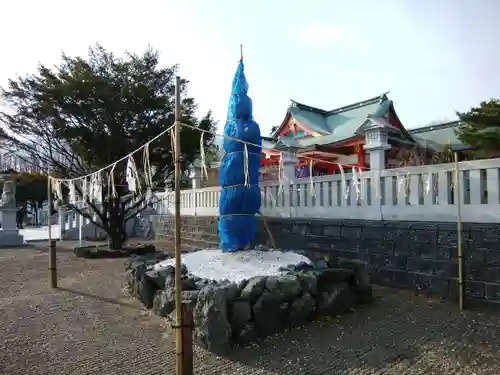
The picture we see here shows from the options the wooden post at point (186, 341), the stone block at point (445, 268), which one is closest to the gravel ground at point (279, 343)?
the stone block at point (445, 268)

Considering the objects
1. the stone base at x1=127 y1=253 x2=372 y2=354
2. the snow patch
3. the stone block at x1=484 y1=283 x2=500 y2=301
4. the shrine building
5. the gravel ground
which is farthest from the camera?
the shrine building

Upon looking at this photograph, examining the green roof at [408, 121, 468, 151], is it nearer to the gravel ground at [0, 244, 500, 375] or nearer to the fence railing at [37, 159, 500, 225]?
the fence railing at [37, 159, 500, 225]

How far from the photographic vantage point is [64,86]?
1002cm

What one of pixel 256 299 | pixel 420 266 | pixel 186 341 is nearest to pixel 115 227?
pixel 256 299

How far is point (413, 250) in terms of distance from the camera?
212 inches

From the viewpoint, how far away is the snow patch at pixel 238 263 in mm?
5166

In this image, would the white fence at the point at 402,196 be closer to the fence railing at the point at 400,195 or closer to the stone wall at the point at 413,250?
the fence railing at the point at 400,195

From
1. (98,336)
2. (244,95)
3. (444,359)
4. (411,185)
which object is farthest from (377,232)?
(98,336)

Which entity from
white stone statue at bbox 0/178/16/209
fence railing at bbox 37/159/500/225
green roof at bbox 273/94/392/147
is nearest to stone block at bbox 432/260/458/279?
fence railing at bbox 37/159/500/225

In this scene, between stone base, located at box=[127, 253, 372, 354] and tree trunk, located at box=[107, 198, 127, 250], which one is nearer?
stone base, located at box=[127, 253, 372, 354]

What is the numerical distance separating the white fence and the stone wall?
0.59ft

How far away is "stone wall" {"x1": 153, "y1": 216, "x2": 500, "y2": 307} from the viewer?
459cm

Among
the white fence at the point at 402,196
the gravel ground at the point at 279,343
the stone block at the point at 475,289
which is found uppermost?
the white fence at the point at 402,196

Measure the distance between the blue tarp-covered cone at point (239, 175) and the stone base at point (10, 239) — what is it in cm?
1224
